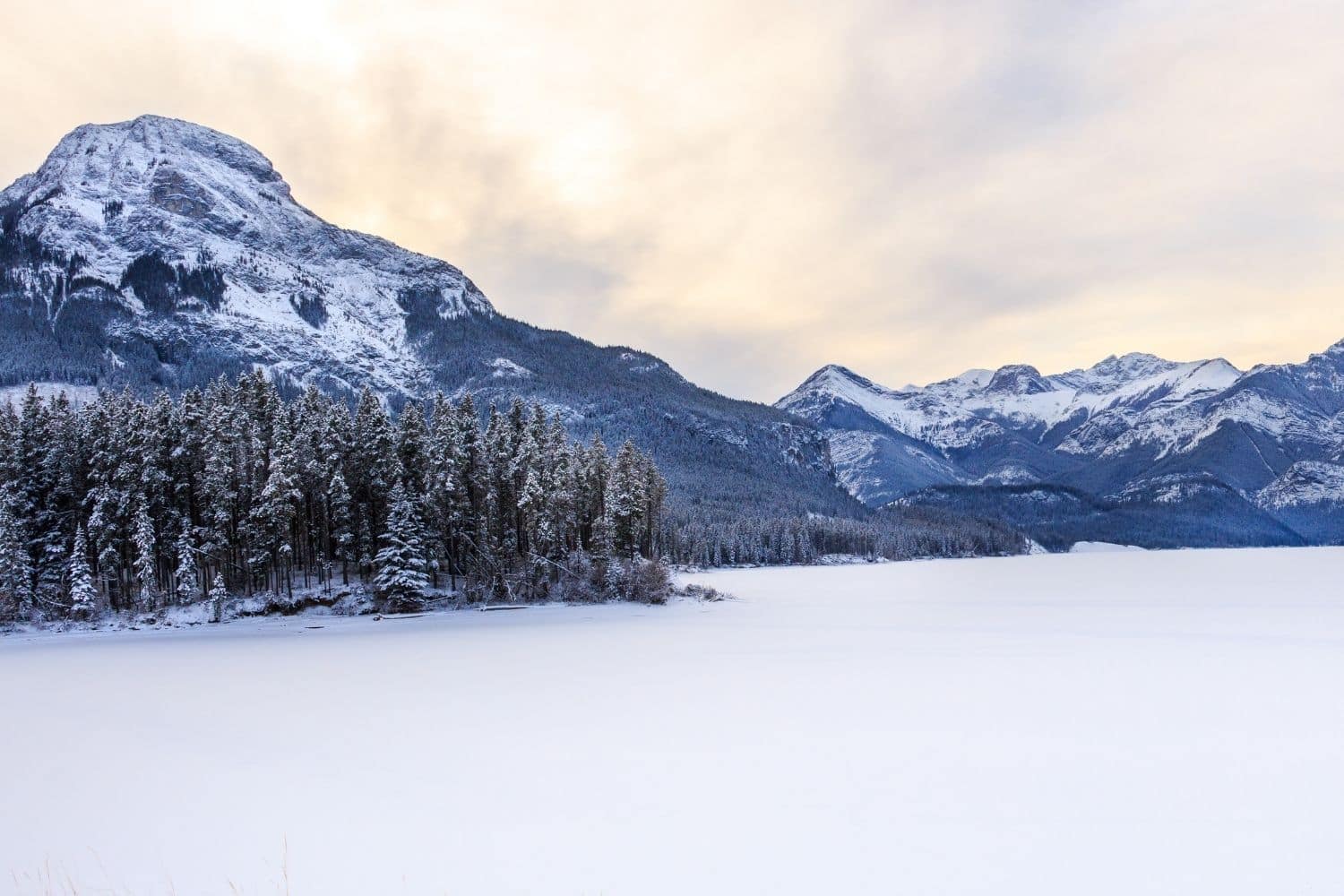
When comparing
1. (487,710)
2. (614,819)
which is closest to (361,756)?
(487,710)

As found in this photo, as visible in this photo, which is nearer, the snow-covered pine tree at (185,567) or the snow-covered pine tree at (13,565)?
the snow-covered pine tree at (13,565)

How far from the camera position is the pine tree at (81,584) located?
1769 inches

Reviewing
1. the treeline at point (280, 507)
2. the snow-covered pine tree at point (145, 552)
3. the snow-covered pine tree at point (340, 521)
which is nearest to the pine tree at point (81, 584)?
the treeline at point (280, 507)

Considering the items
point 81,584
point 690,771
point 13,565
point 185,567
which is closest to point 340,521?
point 185,567

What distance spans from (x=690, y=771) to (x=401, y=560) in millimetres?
41992

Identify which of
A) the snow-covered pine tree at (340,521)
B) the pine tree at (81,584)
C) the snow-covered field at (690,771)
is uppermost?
the snow-covered pine tree at (340,521)

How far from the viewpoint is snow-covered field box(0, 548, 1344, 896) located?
882cm

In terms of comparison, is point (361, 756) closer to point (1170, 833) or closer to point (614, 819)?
point (614, 819)

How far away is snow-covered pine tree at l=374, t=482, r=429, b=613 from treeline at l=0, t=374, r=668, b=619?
0.40 ft

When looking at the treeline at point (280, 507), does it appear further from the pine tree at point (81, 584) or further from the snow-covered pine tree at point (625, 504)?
the snow-covered pine tree at point (625, 504)

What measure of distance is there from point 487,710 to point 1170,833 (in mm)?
14508

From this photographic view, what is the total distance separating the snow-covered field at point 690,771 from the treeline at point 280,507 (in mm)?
20456

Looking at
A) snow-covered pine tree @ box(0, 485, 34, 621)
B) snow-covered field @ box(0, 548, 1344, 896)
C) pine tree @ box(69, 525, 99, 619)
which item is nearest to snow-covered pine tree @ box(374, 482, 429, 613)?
pine tree @ box(69, 525, 99, 619)

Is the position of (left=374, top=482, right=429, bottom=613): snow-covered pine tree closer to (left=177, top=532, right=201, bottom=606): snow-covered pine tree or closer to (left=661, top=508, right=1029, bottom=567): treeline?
(left=177, top=532, right=201, bottom=606): snow-covered pine tree
